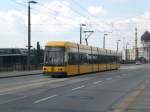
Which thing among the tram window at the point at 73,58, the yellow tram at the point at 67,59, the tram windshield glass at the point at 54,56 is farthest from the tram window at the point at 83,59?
the tram windshield glass at the point at 54,56

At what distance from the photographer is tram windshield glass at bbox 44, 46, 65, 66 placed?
43688 mm

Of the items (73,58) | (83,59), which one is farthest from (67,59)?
(83,59)

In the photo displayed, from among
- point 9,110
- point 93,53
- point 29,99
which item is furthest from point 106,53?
point 9,110

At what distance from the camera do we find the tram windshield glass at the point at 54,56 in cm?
4369

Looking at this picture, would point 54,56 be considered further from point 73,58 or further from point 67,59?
point 73,58

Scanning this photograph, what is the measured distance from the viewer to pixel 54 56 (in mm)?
43844

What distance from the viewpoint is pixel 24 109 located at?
1609cm

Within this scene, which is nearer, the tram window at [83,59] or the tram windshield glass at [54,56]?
the tram windshield glass at [54,56]

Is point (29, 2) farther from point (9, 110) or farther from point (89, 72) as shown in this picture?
point (9, 110)

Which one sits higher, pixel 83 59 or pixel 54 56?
pixel 54 56

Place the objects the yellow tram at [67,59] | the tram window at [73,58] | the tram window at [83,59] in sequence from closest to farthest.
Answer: the yellow tram at [67,59] < the tram window at [73,58] < the tram window at [83,59]

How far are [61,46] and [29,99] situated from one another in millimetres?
24300

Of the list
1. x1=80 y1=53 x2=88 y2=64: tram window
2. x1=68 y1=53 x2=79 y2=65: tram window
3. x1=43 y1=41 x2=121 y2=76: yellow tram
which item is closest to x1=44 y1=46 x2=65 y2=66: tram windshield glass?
x1=43 y1=41 x2=121 y2=76: yellow tram

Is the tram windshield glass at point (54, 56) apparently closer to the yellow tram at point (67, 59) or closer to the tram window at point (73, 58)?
the yellow tram at point (67, 59)
